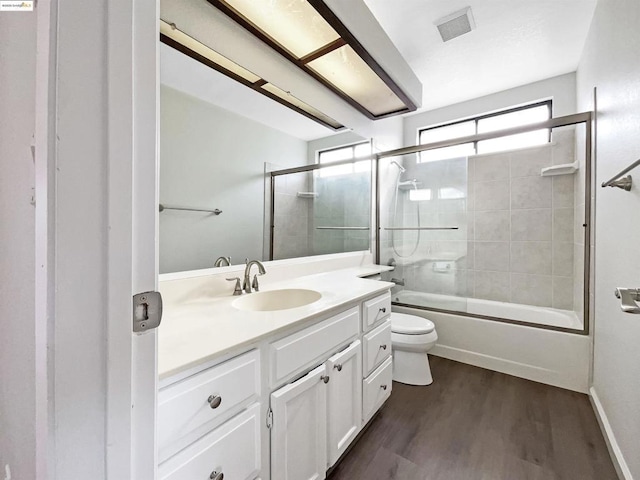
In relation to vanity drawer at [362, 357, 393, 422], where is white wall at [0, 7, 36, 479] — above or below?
above

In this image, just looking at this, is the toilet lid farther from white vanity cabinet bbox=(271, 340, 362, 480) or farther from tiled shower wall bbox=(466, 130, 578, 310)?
tiled shower wall bbox=(466, 130, 578, 310)

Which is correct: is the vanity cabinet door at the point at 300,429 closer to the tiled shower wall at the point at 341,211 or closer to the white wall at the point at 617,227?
the tiled shower wall at the point at 341,211

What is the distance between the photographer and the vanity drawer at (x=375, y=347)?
1.43 m

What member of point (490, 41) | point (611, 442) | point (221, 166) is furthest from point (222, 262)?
point (490, 41)

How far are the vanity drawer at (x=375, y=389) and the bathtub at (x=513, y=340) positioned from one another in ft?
2.61

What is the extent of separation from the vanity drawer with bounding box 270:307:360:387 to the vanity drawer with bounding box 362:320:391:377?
0.52ft

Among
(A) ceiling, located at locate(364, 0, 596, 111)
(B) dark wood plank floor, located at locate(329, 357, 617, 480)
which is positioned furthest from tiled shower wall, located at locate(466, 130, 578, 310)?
(B) dark wood plank floor, located at locate(329, 357, 617, 480)

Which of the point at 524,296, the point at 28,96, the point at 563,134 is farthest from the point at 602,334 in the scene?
the point at 28,96

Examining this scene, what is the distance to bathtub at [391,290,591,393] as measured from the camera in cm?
197

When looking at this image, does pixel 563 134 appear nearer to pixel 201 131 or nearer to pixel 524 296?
pixel 524 296

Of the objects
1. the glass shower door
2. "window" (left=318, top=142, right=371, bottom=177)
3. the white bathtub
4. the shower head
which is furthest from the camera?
the shower head

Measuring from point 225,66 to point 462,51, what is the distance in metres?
2.00

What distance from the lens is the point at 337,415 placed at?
1.20 meters

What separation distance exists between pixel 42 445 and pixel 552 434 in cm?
222
